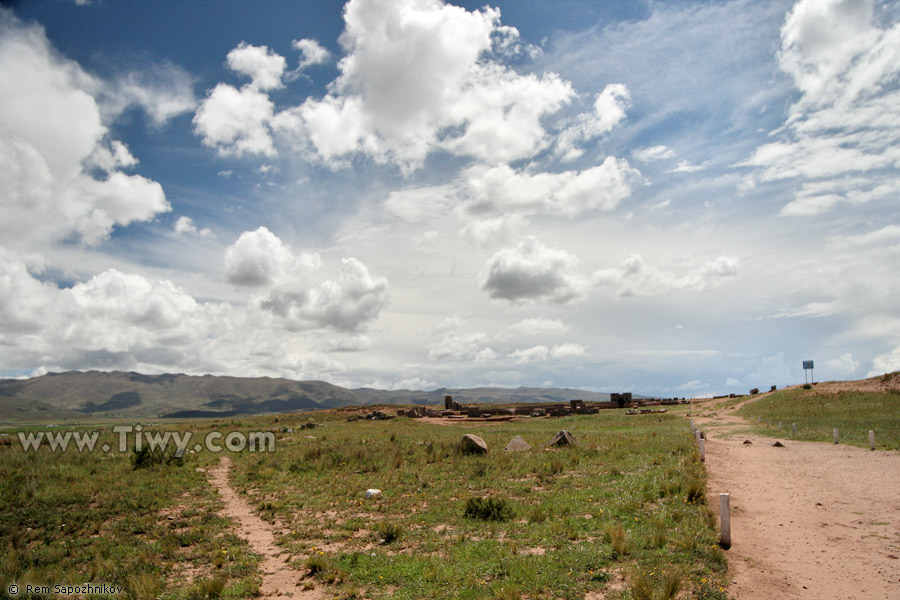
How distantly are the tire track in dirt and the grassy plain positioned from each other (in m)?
0.27

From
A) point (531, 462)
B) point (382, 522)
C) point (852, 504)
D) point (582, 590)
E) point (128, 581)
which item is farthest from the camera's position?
point (531, 462)

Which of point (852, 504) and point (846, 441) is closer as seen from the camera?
point (852, 504)

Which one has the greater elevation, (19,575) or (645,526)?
(645,526)

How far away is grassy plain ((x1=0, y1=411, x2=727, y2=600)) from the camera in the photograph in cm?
974

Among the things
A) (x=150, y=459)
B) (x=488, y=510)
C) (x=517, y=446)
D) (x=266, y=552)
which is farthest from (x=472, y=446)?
(x=150, y=459)

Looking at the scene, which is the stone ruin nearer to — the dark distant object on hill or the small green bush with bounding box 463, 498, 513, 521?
the dark distant object on hill

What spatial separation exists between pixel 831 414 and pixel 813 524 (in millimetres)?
42038

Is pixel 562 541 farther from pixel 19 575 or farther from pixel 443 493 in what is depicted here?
pixel 19 575

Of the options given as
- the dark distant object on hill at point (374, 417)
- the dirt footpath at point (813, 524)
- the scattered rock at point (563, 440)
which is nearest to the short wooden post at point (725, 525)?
the dirt footpath at point (813, 524)

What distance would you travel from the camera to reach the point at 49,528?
46.5ft

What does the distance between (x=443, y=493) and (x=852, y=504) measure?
13041mm

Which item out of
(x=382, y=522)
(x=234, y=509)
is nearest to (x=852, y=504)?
(x=382, y=522)

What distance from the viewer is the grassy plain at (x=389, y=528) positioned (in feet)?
32.0

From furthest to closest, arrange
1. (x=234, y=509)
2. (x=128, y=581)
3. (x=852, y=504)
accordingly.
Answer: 1. (x=234, y=509)
2. (x=852, y=504)
3. (x=128, y=581)
